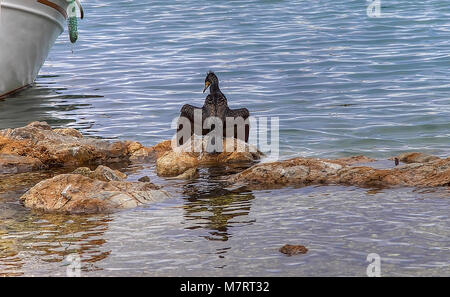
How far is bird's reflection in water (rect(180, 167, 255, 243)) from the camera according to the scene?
7465mm

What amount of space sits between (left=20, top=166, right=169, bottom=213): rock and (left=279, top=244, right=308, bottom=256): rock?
2.19 m

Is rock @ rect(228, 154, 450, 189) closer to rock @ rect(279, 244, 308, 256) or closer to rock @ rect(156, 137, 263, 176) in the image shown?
rock @ rect(156, 137, 263, 176)

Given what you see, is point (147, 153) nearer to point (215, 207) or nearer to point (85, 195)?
point (85, 195)

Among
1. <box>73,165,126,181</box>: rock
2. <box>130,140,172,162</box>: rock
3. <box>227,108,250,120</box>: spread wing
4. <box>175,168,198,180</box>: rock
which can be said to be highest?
<box>227,108,250,120</box>: spread wing

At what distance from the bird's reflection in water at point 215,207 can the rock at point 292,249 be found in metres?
0.49

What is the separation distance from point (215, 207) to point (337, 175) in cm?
165

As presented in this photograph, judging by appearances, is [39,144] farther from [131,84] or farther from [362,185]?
[131,84]

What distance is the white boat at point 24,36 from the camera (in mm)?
16609

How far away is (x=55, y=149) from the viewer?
1098 cm

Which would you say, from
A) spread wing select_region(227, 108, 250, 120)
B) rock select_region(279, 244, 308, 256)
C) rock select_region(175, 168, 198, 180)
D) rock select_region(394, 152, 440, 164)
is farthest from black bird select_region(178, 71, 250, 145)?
rock select_region(279, 244, 308, 256)

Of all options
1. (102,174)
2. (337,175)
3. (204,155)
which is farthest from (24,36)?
(337,175)
